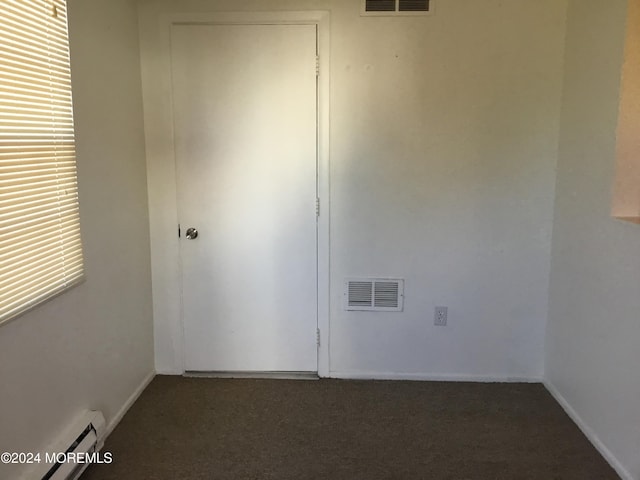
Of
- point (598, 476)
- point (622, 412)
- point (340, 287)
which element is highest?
point (340, 287)

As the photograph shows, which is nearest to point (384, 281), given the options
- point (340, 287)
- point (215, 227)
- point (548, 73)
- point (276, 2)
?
point (340, 287)

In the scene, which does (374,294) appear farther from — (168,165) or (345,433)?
(168,165)

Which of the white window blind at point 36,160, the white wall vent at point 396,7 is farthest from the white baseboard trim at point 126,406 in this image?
the white wall vent at point 396,7

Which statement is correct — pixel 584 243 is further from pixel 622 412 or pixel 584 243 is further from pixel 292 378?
pixel 292 378

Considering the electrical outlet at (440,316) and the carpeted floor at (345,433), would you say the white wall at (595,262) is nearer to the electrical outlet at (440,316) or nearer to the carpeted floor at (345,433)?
the carpeted floor at (345,433)

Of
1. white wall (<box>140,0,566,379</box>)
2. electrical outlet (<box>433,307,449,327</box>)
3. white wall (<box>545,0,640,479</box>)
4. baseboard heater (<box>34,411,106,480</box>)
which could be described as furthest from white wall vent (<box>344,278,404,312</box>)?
baseboard heater (<box>34,411,106,480</box>)

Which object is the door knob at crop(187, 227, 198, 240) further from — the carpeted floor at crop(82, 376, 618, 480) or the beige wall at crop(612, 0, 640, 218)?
the beige wall at crop(612, 0, 640, 218)

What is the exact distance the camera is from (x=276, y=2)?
9.73ft

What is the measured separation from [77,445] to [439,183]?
2.27m

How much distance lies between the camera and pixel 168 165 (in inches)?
124

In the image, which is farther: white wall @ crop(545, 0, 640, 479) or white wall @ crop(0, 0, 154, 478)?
white wall @ crop(545, 0, 640, 479)

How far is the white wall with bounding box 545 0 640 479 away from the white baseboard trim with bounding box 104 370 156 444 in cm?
237

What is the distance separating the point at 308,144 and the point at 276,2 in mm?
Result: 808

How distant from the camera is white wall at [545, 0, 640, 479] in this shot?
228cm
